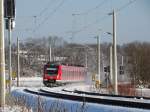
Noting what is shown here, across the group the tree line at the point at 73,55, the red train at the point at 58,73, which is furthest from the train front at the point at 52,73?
the tree line at the point at 73,55

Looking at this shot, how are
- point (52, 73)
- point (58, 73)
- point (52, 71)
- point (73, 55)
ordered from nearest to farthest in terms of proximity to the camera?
point (58, 73)
point (52, 73)
point (52, 71)
point (73, 55)

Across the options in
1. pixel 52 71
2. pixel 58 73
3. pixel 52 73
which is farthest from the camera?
pixel 52 71

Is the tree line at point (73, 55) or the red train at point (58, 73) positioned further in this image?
the tree line at point (73, 55)

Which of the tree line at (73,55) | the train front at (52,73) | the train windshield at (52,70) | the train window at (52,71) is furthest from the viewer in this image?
the tree line at (73,55)

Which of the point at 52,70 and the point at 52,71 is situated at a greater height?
the point at 52,70

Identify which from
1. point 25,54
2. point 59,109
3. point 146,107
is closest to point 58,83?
point 25,54

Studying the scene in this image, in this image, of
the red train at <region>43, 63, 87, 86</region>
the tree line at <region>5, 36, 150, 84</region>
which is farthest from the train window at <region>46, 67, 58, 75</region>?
the tree line at <region>5, 36, 150, 84</region>

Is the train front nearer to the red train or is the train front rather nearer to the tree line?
the red train

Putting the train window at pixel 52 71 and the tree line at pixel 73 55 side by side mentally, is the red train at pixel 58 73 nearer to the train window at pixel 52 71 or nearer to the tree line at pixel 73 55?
the train window at pixel 52 71

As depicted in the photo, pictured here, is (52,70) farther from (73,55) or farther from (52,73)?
(73,55)

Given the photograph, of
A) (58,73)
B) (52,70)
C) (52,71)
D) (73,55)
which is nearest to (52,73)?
(52,71)

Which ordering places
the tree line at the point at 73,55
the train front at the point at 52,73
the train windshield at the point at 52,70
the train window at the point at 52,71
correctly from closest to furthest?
the train front at the point at 52,73, the train windshield at the point at 52,70, the train window at the point at 52,71, the tree line at the point at 73,55

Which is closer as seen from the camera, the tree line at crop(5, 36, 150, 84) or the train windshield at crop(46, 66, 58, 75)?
the train windshield at crop(46, 66, 58, 75)

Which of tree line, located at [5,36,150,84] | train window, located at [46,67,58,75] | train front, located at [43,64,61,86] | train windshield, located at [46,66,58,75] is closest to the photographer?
train front, located at [43,64,61,86]
